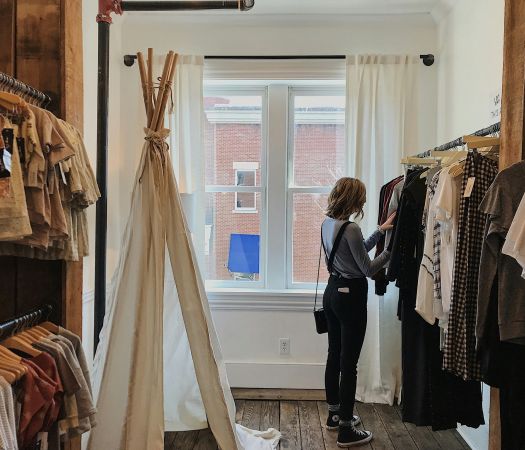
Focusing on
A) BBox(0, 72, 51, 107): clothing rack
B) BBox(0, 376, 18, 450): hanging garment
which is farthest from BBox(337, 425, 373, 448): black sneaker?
BBox(0, 72, 51, 107): clothing rack

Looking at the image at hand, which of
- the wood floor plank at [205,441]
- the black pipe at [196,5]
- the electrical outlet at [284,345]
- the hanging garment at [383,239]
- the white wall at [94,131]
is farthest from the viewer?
the electrical outlet at [284,345]

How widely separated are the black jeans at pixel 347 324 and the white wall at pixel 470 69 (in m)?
0.66

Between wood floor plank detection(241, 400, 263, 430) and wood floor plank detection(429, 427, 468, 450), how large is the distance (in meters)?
1.03

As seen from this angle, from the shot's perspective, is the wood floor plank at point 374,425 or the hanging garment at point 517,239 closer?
the hanging garment at point 517,239

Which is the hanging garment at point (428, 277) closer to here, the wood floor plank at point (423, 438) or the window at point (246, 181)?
the wood floor plank at point (423, 438)

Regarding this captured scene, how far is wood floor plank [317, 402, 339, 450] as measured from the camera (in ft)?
7.84

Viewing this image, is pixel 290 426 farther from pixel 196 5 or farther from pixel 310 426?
pixel 196 5

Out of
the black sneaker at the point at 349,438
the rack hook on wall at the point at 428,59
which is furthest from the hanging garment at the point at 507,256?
the rack hook on wall at the point at 428,59

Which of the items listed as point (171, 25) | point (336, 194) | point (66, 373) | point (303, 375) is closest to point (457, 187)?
point (336, 194)

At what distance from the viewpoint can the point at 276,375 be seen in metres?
3.09

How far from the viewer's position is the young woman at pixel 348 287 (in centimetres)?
227

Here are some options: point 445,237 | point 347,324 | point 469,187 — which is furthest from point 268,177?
point 469,187

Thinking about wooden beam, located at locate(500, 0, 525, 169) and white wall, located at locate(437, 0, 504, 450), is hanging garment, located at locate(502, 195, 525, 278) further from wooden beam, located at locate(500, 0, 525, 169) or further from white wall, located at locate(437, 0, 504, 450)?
white wall, located at locate(437, 0, 504, 450)

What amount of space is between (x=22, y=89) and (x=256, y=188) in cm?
199
